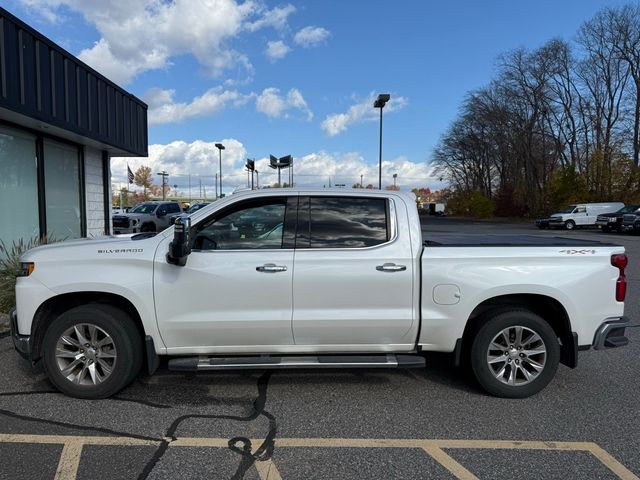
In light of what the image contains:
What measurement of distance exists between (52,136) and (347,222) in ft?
30.0

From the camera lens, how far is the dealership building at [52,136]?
8094 mm

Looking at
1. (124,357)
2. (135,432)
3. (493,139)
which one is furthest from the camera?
(493,139)

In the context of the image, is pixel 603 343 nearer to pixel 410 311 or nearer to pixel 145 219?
pixel 410 311

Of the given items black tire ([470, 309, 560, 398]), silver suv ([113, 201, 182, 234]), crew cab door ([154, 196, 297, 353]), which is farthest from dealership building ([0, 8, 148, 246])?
silver suv ([113, 201, 182, 234])

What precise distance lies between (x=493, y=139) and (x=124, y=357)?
202ft

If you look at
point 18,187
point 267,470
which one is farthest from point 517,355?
point 18,187

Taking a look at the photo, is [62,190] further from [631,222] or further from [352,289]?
[631,222]

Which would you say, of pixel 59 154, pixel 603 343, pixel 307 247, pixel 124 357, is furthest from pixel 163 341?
pixel 59 154

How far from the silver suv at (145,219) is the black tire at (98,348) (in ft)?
58.2

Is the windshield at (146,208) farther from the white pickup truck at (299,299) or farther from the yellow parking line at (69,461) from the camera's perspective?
the yellow parking line at (69,461)

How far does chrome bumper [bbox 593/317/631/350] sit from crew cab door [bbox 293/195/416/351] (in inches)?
63.9

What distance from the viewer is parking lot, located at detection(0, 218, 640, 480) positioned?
3051 millimetres

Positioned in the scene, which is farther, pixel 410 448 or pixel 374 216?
pixel 374 216

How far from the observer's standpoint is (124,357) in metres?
3.97
